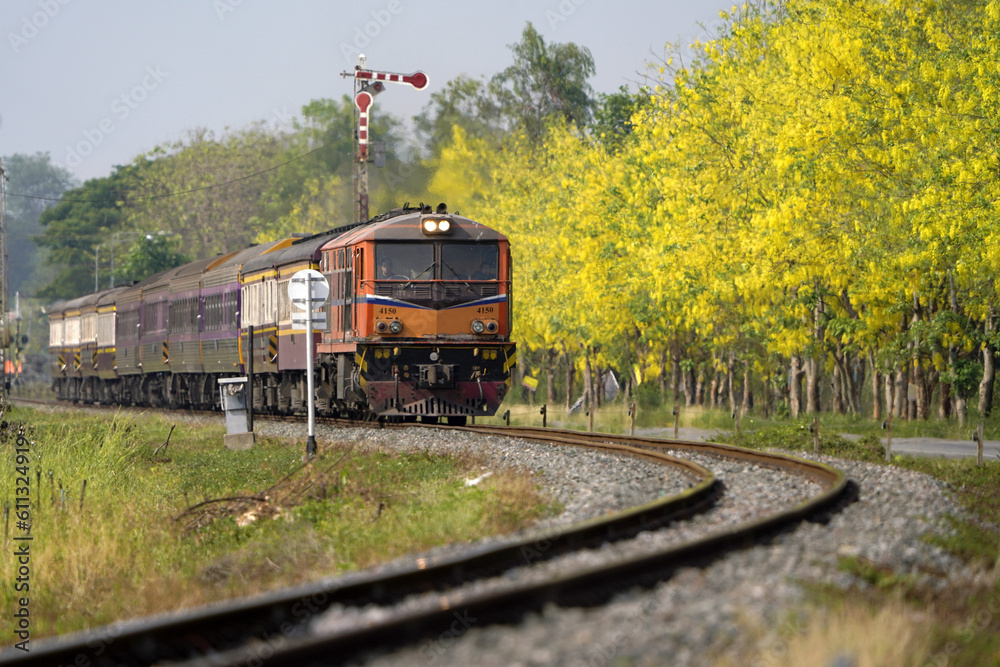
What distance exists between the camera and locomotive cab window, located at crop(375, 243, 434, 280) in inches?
758

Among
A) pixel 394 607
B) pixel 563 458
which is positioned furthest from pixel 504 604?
pixel 563 458

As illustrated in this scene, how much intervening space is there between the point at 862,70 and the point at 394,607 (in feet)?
53.8

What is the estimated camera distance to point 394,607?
19.6 ft

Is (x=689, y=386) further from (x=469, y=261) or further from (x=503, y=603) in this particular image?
(x=503, y=603)

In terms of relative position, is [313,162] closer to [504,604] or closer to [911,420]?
[911,420]

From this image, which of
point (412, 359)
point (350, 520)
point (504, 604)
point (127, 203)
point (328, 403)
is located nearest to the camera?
point (504, 604)

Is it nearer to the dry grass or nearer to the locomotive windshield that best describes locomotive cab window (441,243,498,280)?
the locomotive windshield

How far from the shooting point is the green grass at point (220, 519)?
28.2 ft

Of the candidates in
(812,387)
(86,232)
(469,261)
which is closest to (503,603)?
(469,261)

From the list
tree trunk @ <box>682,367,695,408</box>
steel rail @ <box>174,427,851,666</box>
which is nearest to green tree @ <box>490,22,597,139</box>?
tree trunk @ <box>682,367,695,408</box>

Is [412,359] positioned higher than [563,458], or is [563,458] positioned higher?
[412,359]

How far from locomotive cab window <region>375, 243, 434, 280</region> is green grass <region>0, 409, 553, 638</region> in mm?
3290

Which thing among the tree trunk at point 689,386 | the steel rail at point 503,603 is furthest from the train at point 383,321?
the tree trunk at point 689,386

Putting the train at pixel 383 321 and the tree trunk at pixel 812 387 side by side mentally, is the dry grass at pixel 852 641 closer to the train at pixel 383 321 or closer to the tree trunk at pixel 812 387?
the train at pixel 383 321
